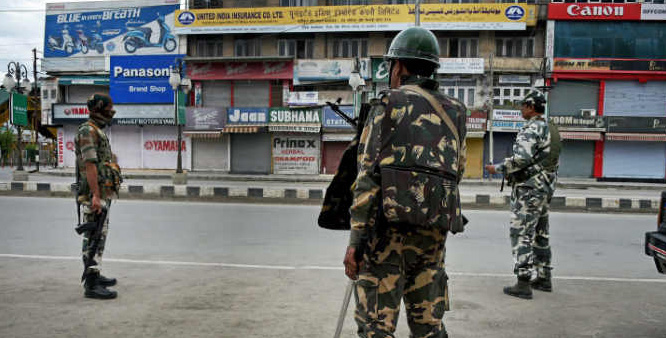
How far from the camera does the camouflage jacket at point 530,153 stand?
14.9ft

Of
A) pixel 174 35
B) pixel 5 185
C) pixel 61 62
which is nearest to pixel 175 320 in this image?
pixel 5 185

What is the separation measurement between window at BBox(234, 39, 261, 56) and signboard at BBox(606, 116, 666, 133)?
63.8ft

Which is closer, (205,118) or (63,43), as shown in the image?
(205,118)

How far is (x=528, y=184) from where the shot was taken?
4.66 metres

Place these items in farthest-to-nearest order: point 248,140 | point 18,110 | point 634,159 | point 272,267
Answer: point 248,140 < point 634,159 < point 18,110 < point 272,267

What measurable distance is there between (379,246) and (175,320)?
2114 millimetres

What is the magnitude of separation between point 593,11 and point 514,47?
420 centimetres

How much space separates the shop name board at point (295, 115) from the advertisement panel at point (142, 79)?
20.8 feet

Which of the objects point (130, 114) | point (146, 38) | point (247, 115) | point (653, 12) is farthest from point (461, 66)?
point (130, 114)

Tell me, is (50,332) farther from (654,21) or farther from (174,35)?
(654,21)

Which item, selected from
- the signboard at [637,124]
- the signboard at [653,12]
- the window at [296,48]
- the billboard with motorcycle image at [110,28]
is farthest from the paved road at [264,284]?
the billboard with motorcycle image at [110,28]

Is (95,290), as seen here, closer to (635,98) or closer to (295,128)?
(295,128)

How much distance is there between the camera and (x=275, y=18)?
94.0 feet

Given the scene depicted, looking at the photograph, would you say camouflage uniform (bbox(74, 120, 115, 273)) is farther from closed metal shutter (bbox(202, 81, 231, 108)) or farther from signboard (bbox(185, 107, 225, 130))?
closed metal shutter (bbox(202, 81, 231, 108))
